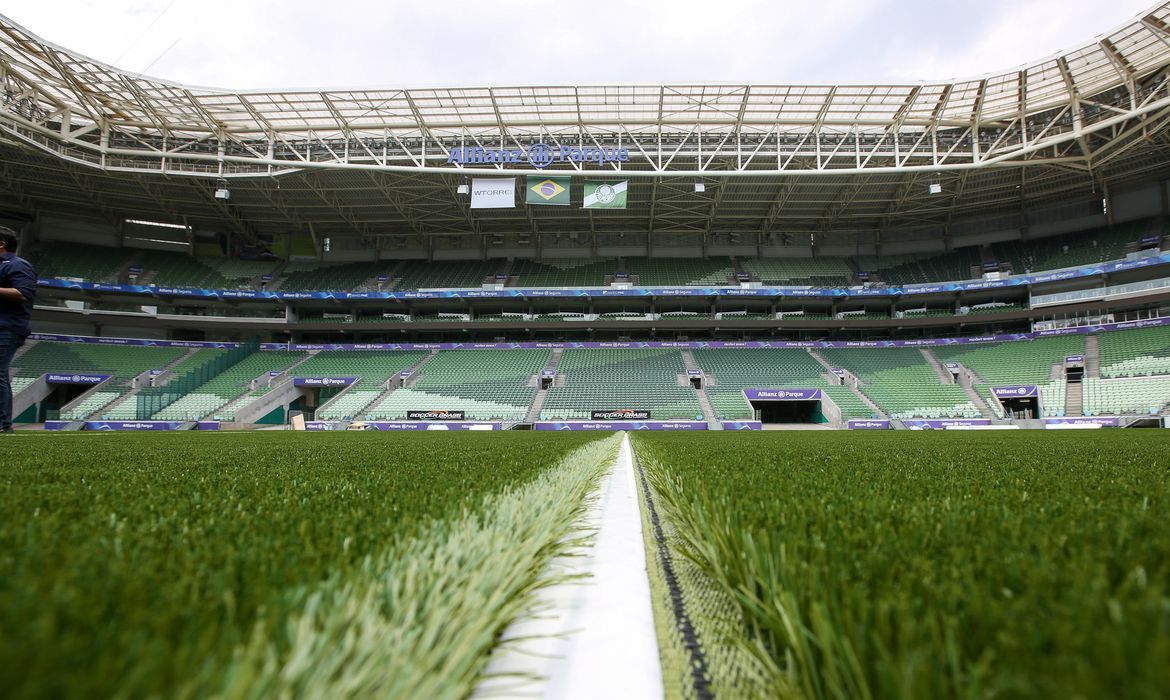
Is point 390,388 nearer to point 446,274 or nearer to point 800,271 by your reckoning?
point 446,274

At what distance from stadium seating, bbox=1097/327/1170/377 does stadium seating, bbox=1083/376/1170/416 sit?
66 cm

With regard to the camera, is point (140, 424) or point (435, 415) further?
→ point (435, 415)

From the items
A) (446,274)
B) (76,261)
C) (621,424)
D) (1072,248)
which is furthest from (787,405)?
(76,261)

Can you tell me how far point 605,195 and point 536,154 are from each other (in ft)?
10.5

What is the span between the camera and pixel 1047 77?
57.7 ft

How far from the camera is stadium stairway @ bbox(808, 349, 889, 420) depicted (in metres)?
22.7

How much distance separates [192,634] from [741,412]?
2378cm

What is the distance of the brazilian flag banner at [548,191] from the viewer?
21.7 metres

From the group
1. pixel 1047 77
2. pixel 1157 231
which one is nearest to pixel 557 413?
pixel 1047 77

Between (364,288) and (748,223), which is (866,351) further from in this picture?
(364,288)

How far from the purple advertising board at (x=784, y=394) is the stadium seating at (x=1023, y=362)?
701cm

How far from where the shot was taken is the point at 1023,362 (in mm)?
24062

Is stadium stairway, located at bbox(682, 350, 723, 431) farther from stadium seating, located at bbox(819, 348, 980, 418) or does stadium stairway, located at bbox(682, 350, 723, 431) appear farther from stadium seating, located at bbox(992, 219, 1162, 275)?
stadium seating, located at bbox(992, 219, 1162, 275)

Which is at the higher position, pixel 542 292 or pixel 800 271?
pixel 800 271
